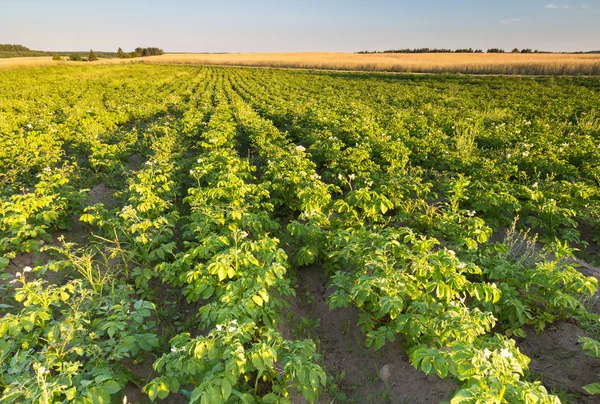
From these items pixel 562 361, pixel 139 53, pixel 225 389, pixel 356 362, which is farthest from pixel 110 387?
pixel 139 53

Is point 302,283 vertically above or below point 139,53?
below

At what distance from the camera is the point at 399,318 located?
3.13 m

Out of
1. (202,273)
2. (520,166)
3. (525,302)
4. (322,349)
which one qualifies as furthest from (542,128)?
(202,273)

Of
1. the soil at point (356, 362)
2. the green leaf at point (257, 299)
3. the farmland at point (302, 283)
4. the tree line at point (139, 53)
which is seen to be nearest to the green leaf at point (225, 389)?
the farmland at point (302, 283)

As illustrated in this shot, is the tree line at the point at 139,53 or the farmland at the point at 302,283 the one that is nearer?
the farmland at the point at 302,283

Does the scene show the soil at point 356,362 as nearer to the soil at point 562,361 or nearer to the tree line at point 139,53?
the soil at point 562,361

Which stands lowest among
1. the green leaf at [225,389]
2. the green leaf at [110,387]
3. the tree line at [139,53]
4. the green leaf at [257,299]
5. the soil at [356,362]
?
the soil at [356,362]

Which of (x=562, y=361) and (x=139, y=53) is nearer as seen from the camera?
(x=562, y=361)

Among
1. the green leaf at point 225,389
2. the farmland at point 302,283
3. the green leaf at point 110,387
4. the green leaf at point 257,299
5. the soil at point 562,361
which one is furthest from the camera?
the soil at point 562,361

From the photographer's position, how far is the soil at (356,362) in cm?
334

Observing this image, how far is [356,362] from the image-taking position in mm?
3803

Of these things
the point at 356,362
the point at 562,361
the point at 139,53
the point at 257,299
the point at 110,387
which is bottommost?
the point at 356,362

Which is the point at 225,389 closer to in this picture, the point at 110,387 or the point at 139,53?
the point at 110,387

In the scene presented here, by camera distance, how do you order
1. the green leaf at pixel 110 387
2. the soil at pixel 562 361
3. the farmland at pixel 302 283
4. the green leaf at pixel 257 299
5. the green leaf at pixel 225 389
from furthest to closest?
the soil at pixel 562 361 < the green leaf at pixel 257 299 < the farmland at pixel 302 283 < the green leaf at pixel 110 387 < the green leaf at pixel 225 389
